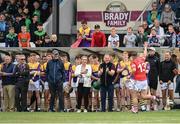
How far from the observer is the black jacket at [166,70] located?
27.1 meters

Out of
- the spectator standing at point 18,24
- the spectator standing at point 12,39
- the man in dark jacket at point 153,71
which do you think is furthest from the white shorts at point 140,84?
the spectator standing at point 18,24

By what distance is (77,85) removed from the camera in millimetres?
26922

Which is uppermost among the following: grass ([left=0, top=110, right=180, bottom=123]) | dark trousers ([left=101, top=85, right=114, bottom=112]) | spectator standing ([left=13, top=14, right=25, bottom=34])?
spectator standing ([left=13, top=14, right=25, bottom=34])

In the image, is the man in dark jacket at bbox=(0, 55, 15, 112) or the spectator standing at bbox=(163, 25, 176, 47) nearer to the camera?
the man in dark jacket at bbox=(0, 55, 15, 112)

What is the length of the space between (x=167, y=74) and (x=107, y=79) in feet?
7.19

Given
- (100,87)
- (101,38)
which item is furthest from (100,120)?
(101,38)

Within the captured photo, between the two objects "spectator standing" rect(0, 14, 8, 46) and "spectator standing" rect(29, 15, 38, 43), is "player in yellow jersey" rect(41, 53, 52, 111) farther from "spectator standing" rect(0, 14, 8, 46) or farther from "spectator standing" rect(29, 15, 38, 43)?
"spectator standing" rect(0, 14, 8, 46)

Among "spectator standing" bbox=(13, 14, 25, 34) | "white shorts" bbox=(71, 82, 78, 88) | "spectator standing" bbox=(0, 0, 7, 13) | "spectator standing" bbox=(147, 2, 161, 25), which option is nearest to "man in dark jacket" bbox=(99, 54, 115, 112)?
"white shorts" bbox=(71, 82, 78, 88)

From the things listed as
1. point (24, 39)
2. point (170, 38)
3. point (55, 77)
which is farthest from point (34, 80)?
point (170, 38)

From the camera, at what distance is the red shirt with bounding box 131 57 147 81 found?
24.8 meters

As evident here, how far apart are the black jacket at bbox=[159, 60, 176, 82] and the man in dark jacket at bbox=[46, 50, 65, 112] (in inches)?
136

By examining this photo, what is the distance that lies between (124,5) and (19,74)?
874cm

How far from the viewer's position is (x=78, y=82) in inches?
1056

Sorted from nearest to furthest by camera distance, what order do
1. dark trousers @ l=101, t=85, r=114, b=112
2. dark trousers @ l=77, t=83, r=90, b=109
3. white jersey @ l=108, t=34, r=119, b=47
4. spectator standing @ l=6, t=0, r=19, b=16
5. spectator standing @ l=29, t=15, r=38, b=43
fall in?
dark trousers @ l=101, t=85, r=114, b=112
dark trousers @ l=77, t=83, r=90, b=109
white jersey @ l=108, t=34, r=119, b=47
spectator standing @ l=29, t=15, r=38, b=43
spectator standing @ l=6, t=0, r=19, b=16
